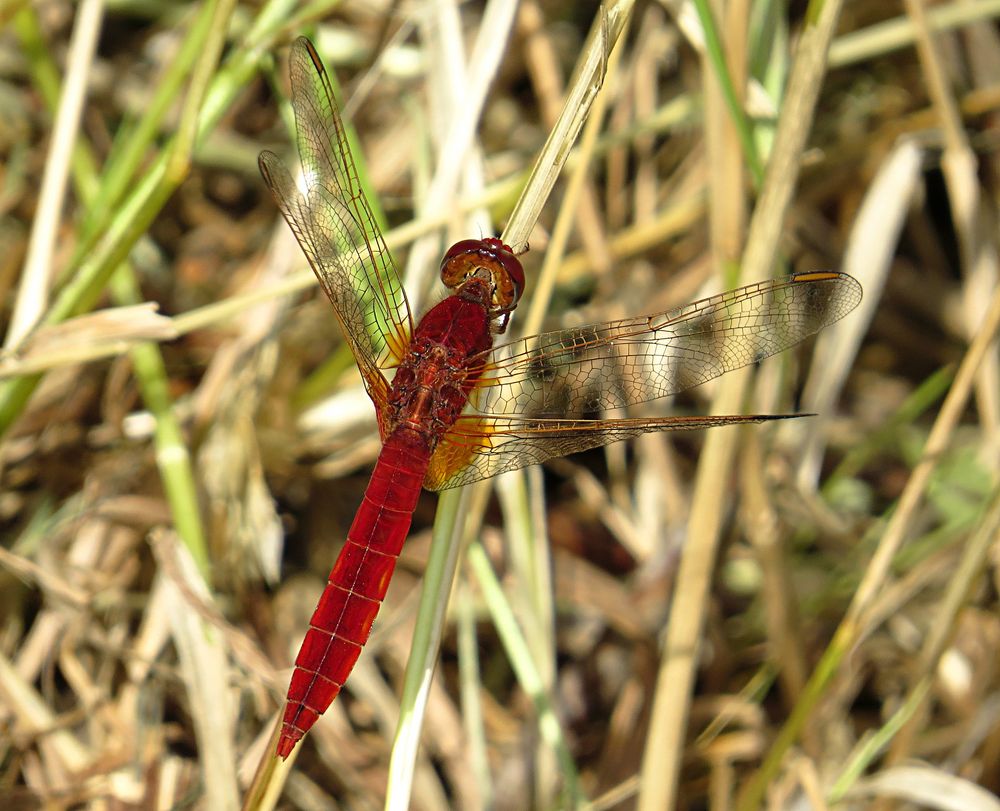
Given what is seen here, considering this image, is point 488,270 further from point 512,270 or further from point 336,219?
point 336,219

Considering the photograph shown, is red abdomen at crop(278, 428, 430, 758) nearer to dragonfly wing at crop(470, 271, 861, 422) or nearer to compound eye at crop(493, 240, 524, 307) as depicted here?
dragonfly wing at crop(470, 271, 861, 422)

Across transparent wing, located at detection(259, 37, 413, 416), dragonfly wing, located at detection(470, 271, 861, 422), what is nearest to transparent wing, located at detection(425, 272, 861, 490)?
dragonfly wing, located at detection(470, 271, 861, 422)

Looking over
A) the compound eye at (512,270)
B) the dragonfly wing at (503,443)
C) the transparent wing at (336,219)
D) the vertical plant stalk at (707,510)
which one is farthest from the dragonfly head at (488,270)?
the vertical plant stalk at (707,510)

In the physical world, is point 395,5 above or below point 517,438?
above

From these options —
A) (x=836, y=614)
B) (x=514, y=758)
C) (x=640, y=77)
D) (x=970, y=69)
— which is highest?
(x=970, y=69)

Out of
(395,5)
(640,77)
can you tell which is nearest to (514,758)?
(640,77)

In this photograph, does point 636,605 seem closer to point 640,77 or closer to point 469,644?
point 469,644

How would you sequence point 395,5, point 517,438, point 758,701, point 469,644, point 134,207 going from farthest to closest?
point 395,5, point 758,701, point 469,644, point 134,207, point 517,438
